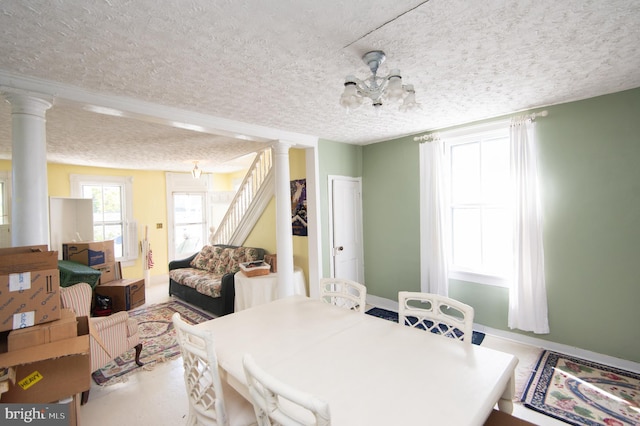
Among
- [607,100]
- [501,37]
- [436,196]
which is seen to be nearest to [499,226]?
[436,196]

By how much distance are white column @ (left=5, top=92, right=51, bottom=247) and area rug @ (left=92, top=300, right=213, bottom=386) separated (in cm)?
159

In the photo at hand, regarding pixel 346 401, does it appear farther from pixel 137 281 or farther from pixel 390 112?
pixel 137 281

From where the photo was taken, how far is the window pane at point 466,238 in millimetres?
3742

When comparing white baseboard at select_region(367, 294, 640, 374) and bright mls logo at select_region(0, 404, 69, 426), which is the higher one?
bright mls logo at select_region(0, 404, 69, 426)

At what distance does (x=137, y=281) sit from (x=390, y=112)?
185 inches

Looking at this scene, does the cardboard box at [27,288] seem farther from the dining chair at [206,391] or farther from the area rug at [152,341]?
the area rug at [152,341]

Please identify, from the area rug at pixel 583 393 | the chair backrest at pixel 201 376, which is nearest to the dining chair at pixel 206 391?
the chair backrest at pixel 201 376

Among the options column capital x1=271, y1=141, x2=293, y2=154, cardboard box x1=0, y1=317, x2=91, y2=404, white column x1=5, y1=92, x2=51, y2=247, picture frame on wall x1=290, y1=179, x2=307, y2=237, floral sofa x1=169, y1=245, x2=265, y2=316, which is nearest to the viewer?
cardboard box x1=0, y1=317, x2=91, y2=404

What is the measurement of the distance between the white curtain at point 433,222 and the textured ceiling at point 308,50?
88cm

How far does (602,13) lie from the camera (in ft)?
4.98

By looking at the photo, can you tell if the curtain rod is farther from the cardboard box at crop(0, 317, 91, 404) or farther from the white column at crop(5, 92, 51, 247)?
the cardboard box at crop(0, 317, 91, 404)

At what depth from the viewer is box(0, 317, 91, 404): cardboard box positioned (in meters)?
1.69

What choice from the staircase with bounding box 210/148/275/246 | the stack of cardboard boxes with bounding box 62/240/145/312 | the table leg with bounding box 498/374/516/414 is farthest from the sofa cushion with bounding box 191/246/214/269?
the table leg with bounding box 498/374/516/414

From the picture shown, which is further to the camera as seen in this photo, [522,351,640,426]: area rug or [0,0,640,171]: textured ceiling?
[522,351,640,426]: area rug
